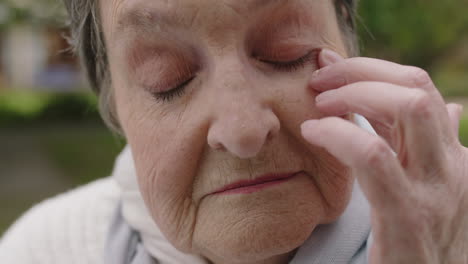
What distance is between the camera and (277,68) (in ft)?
3.92

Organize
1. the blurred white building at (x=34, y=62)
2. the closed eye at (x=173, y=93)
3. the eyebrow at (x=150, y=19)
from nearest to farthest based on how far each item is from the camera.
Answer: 1. the eyebrow at (x=150, y=19)
2. the closed eye at (x=173, y=93)
3. the blurred white building at (x=34, y=62)

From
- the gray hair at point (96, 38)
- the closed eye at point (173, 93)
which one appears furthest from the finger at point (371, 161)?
the gray hair at point (96, 38)

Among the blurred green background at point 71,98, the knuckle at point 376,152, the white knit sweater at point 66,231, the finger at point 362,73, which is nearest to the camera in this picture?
the knuckle at point 376,152

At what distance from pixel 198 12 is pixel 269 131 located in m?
0.31

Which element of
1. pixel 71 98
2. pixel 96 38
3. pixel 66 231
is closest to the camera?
pixel 96 38

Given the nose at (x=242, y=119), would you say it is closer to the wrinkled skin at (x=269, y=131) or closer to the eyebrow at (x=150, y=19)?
the wrinkled skin at (x=269, y=131)

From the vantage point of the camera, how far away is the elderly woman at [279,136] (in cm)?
97

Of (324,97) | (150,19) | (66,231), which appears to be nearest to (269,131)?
(324,97)

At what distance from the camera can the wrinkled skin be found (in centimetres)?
97

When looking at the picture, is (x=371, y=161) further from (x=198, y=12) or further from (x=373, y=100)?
(x=198, y=12)

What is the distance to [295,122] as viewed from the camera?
115cm

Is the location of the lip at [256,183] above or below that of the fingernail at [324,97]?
below

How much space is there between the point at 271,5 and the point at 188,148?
15.1 inches

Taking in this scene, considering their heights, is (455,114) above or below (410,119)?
below
